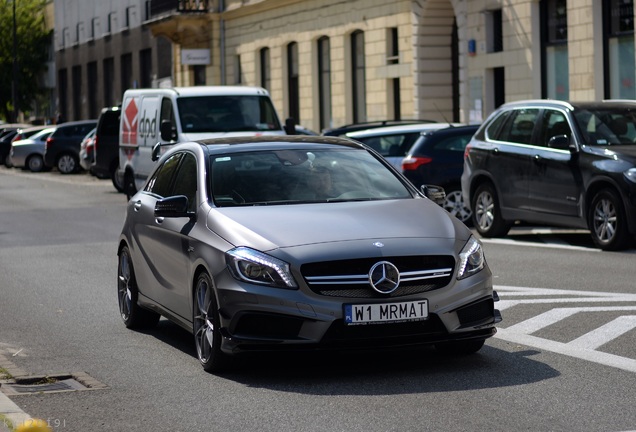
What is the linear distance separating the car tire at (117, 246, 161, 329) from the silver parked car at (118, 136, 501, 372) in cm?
→ 86

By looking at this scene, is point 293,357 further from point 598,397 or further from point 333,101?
point 333,101

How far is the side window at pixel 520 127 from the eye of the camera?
1772 centimetres

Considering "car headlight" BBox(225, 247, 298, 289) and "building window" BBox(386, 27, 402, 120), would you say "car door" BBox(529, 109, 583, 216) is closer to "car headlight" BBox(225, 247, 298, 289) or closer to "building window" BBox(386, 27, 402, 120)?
"car headlight" BBox(225, 247, 298, 289)

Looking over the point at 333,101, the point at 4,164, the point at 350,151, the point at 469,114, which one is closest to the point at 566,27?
the point at 469,114

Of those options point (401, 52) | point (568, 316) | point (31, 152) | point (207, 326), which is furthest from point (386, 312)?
point (31, 152)

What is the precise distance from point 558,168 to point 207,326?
9.15m

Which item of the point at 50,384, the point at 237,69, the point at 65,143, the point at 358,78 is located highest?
the point at 237,69

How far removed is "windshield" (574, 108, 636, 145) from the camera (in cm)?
1672

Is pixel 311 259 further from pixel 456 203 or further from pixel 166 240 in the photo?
pixel 456 203

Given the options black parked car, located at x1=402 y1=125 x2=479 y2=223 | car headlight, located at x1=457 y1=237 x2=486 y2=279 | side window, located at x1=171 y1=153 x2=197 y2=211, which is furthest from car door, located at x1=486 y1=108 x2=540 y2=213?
car headlight, located at x1=457 y1=237 x2=486 y2=279

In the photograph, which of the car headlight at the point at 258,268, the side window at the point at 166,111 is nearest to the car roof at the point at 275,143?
the car headlight at the point at 258,268

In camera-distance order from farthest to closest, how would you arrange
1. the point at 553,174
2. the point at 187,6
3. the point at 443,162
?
the point at 187,6, the point at 443,162, the point at 553,174

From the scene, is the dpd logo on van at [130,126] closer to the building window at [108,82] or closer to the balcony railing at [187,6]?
the balcony railing at [187,6]

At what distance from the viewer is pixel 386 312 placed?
26.5 ft
